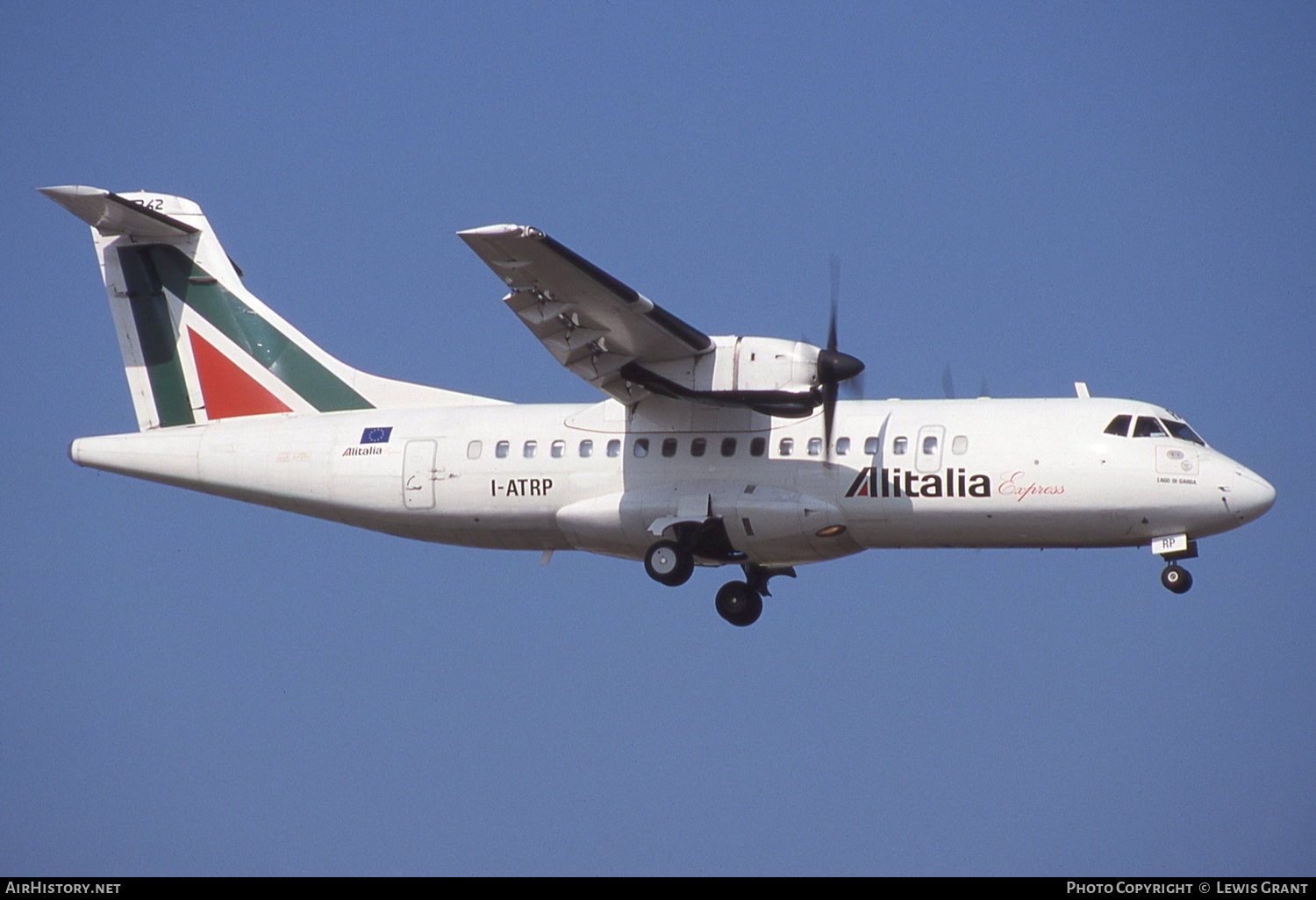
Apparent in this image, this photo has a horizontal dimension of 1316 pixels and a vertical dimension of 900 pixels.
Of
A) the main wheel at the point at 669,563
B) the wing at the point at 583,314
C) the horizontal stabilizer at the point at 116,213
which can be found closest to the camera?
the wing at the point at 583,314

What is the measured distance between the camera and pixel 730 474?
71.3 feet

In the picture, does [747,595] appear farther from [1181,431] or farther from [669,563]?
[1181,431]

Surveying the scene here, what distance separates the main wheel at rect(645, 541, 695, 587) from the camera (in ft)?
70.2

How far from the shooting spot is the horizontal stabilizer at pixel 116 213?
22984 mm

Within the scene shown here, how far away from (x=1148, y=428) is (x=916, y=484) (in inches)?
110

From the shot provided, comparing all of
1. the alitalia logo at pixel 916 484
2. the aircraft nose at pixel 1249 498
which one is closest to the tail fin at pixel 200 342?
the alitalia logo at pixel 916 484

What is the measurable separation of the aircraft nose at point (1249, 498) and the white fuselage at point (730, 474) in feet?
0.07

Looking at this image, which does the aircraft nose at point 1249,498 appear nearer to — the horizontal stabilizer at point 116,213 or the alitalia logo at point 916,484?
the alitalia logo at point 916,484

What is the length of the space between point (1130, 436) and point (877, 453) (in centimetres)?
297

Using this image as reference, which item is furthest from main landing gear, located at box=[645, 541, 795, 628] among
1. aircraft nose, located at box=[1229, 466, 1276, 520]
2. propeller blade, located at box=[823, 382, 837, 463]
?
aircraft nose, located at box=[1229, 466, 1276, 520]

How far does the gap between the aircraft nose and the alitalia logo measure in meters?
2.77

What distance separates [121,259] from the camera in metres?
25.1
